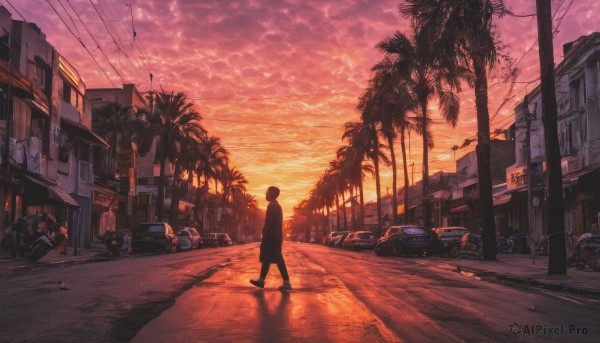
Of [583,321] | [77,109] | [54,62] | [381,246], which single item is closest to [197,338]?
[583,321]

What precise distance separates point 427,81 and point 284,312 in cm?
3097

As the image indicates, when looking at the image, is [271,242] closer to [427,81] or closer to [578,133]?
[578,133]

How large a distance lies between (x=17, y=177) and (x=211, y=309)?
21424 millimetres

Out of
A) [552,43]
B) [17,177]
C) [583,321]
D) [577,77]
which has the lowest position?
[583,321]

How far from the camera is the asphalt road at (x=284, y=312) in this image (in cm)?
626

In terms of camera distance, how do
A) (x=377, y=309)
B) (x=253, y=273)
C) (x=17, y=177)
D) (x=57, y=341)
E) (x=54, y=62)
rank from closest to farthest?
(x=57, y=341)
(x=377, y=309)
(x=253, y=273)
(x=17, y=177)
(x=54, y=62)

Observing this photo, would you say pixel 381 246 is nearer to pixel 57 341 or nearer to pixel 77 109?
pixel 77 109

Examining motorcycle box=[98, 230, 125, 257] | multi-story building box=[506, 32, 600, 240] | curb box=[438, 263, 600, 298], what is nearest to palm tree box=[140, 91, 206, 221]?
motorcycle box=[98, 230, 125, 257]

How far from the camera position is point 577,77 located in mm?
27531

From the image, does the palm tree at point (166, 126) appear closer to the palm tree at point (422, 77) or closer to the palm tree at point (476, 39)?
the palm tree at point (422, 77)

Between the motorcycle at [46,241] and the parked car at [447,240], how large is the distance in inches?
660

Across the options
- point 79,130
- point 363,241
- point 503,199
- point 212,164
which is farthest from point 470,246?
point 212,164

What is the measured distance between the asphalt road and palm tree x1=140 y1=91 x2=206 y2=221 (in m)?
30.9

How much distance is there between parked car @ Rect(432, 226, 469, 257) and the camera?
28.2 metres
